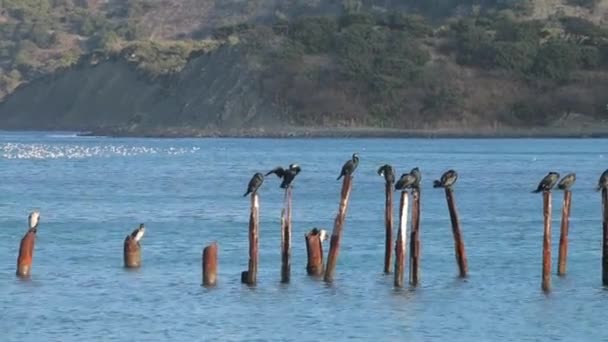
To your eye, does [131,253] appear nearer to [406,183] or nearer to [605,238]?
[406,183]

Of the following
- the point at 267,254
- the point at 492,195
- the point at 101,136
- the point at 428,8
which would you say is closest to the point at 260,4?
the point at 428,8

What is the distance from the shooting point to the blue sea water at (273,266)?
29297mm

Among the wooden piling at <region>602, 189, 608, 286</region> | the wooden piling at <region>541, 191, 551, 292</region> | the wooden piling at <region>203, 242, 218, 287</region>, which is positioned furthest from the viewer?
the wooden piling at <region>203, 242, 218, 287</region>

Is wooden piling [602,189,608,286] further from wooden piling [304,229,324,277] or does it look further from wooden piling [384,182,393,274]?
wooden piling [304,229,324,277]

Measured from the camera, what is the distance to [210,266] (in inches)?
1316

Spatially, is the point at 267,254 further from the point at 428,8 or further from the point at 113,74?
the point at 428,8

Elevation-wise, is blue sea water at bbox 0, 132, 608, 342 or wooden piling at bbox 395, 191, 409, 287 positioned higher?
wooden piling at bbox 395, 191, 409, 287

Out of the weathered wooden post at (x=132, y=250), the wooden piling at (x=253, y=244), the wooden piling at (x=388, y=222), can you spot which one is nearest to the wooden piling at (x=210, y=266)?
the wooden piling at (x=253, y=244)

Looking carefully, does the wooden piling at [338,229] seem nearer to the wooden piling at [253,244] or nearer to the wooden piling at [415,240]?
the wooden piling at [415,240]

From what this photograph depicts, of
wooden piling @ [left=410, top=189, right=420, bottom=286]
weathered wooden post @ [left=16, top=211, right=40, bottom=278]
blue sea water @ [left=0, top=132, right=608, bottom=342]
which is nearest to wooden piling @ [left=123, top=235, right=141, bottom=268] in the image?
blue sea water @ [left=0, top=132, right=608, bottom=342]

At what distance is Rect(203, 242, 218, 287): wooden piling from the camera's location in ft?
108

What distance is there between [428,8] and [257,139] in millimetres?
54966

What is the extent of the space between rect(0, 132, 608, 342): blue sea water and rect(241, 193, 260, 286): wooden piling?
0.80ft

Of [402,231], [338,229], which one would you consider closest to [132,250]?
[338,229]
